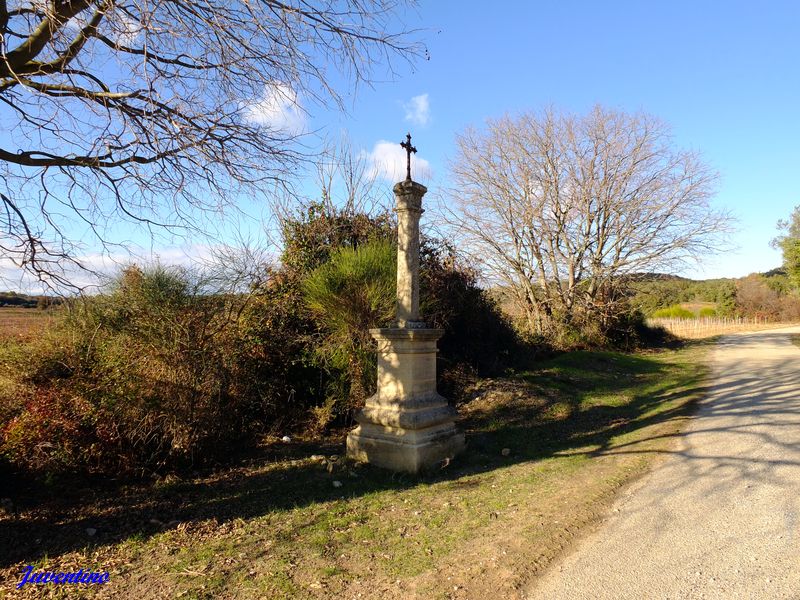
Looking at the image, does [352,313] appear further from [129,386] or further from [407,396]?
[129,386]

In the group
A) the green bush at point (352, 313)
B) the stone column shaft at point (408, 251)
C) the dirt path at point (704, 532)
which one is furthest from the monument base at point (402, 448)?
the dirt path at point (704, 532)

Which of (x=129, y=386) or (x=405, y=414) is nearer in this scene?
(x=129, y=386)

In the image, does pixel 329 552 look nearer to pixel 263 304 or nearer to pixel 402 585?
pixel 402 585

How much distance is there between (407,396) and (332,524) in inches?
81.0

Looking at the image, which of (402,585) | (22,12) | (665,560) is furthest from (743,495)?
(22,12)

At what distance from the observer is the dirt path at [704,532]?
119 inches

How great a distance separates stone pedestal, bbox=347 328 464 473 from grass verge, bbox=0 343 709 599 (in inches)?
9.4

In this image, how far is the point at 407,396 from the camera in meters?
6.10

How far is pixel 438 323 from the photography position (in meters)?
10.3

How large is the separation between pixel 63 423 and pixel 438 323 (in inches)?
261

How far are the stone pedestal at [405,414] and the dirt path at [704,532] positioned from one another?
221cm

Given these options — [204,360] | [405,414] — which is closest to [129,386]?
[204,360]

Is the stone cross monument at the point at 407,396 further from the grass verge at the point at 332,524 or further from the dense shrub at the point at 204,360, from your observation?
the dense shrub at the point at 204,360

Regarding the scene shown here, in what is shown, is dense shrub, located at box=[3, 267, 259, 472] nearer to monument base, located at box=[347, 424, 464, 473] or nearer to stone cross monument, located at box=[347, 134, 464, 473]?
monument base, located at box=[347, 424, 464, 473]
